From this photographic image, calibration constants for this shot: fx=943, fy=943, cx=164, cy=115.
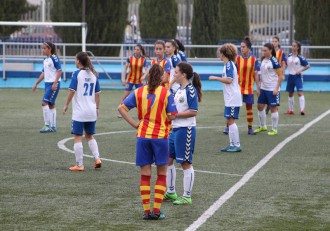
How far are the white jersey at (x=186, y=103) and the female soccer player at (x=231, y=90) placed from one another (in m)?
4.45

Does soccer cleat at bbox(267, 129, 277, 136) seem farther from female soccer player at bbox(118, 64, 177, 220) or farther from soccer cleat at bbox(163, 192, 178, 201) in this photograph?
female soccer player at bbox(118, 64, 177, 220)

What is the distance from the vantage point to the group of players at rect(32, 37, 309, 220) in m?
9.83

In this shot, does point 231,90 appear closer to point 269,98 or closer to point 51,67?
point 269,98

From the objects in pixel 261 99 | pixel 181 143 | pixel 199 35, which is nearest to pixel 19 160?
pixel 181 143

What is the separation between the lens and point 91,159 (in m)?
14.9

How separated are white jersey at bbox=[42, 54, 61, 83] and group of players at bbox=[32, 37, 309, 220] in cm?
2

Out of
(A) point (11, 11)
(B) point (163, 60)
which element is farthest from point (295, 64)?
(A) point (11, 11)

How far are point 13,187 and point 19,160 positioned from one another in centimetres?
262

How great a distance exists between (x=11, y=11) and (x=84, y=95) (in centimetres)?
3430

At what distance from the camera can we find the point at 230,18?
145 feet

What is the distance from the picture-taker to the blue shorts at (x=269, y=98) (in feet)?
60.3

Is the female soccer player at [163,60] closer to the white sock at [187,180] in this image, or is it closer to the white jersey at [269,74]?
the white jersey at [269,74]

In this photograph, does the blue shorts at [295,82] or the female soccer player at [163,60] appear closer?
the female soccer player at [163,60]

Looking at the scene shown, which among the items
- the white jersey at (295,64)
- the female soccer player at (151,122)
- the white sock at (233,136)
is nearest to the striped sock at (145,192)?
the female soccer player at (151,122)
